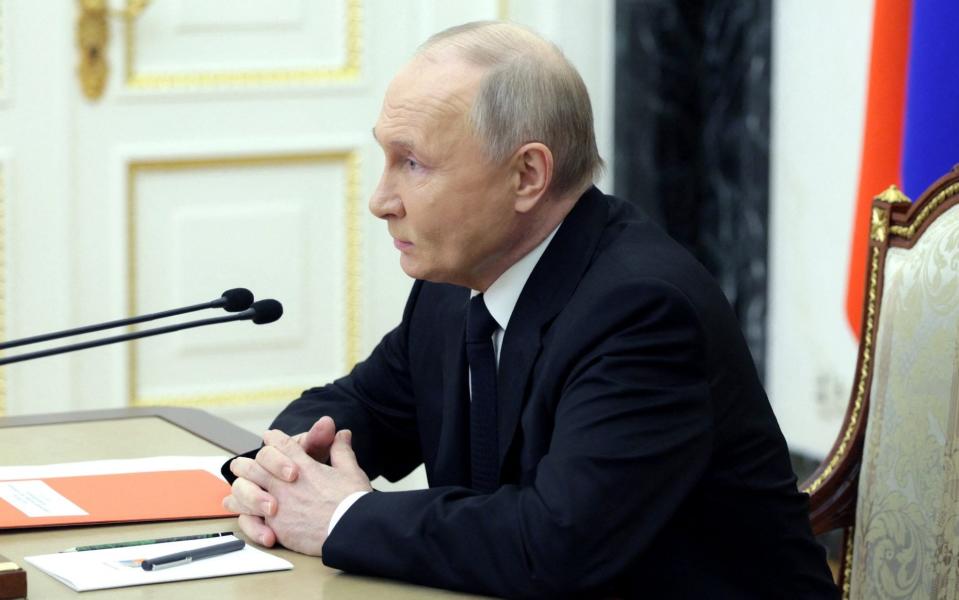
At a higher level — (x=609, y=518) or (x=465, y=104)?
(x=465, y=104)

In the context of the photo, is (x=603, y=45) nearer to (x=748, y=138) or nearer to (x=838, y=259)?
(x=748, y=138)

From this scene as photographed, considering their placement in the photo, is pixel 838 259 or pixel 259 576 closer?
pixel 259 576

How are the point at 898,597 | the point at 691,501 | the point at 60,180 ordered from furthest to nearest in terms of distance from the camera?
the point at 60,180 < the point at 898,597 < the point at 691,501

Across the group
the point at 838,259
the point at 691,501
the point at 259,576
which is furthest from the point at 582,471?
the point at 838,259

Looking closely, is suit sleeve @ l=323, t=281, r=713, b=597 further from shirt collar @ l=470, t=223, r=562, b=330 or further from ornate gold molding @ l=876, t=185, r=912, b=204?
ornate gold molding @ l=876, t=185, r=912, b=204

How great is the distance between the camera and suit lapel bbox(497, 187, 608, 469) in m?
1.80

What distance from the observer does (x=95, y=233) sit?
13.4ft

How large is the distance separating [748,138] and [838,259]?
491 mm

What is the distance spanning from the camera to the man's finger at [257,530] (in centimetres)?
169

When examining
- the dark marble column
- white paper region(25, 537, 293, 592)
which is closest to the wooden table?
white paper region(25, 537, 293, 592)

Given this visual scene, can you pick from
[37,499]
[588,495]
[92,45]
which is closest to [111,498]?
[37,499]

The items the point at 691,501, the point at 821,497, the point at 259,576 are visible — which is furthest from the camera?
the point at 821,497

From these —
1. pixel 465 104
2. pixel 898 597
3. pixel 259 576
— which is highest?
pixel 465 104

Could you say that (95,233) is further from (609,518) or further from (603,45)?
(609,518)
